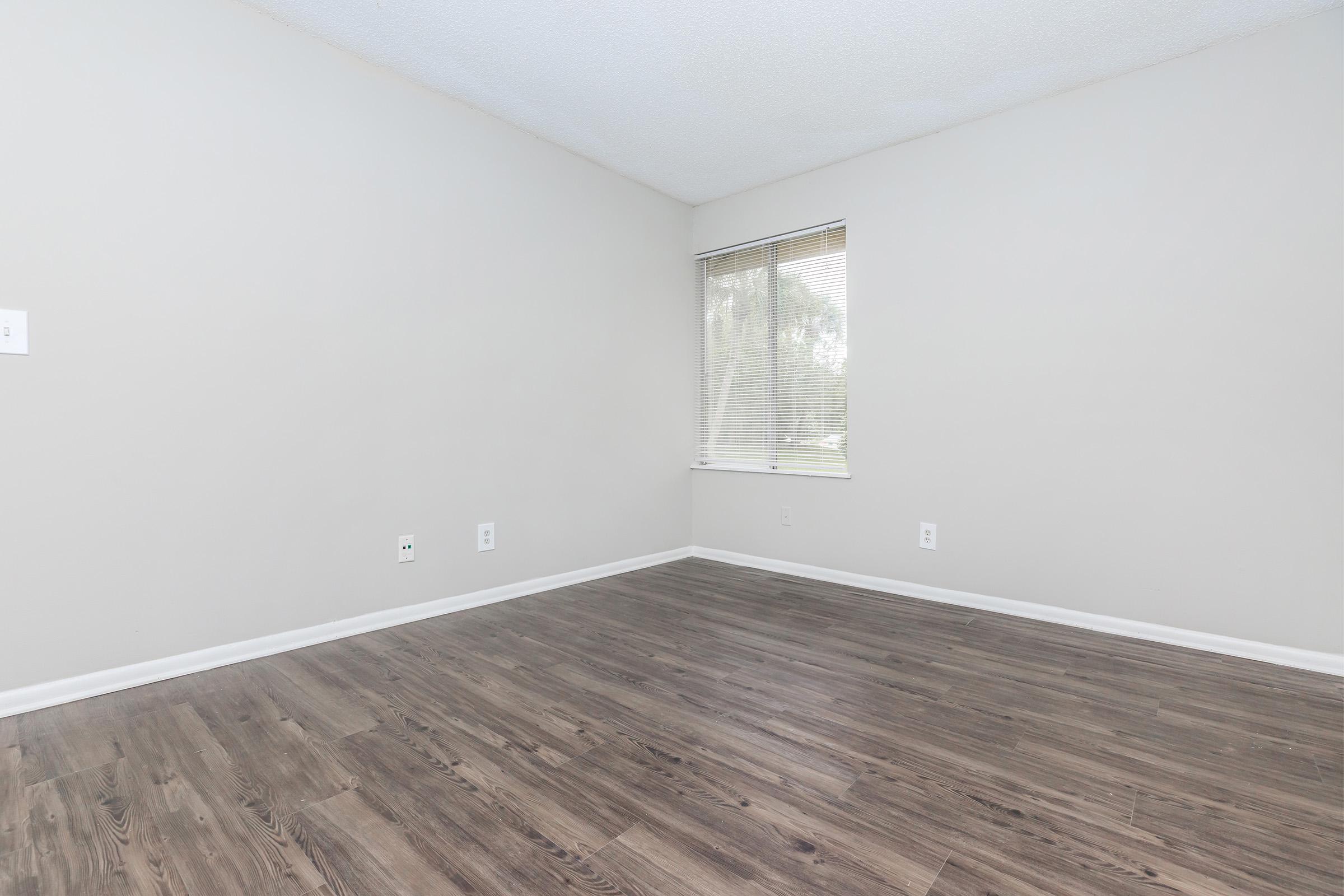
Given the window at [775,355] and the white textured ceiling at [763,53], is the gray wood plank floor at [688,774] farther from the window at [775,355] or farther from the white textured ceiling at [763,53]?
the white textured ceiling at [763,53]

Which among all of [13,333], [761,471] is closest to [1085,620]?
[761,471]

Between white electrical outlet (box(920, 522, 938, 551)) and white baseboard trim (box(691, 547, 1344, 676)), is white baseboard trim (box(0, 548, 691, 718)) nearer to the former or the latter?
white baseboard trim (box(691, 547, 1344, 676))

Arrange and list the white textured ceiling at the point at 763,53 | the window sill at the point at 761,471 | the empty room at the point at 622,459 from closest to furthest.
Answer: the empty room at the point at 622,459 < the white textured ceiling at the point at 763,53 < the window sill at the point at 761,471

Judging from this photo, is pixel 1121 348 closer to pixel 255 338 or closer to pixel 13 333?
pixel 255 338

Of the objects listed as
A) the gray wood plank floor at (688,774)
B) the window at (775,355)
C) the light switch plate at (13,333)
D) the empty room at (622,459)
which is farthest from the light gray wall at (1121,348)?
the light switch plate at (13,333)

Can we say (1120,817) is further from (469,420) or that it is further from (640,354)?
(640,354)

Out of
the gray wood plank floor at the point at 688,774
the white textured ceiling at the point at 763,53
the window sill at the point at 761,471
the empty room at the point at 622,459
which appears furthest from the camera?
A: the window sill at the point at 761,471

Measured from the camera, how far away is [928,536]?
11.4 ft

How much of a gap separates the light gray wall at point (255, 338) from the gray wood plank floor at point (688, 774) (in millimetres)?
418

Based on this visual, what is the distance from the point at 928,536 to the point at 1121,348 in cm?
129

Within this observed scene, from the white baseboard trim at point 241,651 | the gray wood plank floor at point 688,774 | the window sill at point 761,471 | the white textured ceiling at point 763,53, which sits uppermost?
the white textured ceiling at point 763,53

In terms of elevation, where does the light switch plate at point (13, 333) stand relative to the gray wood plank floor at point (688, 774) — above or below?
above

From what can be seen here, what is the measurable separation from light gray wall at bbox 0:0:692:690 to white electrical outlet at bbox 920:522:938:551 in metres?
2.00

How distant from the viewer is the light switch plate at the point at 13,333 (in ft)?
6.59
